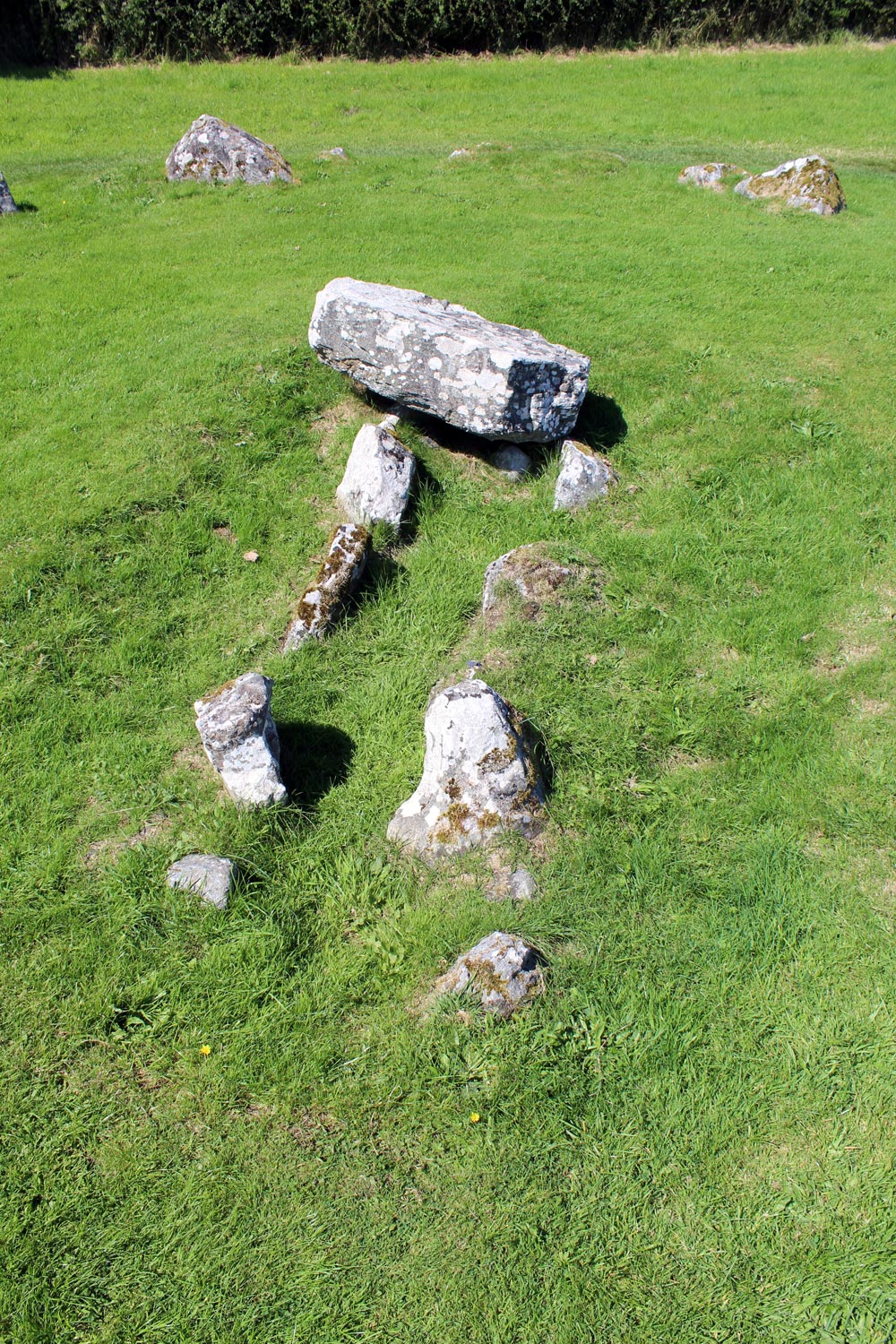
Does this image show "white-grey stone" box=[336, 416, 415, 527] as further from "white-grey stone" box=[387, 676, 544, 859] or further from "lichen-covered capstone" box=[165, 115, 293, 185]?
"lichen-covered capstone" box=[165, 115, 293, 185]

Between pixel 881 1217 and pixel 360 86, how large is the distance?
23600mm

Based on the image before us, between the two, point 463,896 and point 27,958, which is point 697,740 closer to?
point 463,896

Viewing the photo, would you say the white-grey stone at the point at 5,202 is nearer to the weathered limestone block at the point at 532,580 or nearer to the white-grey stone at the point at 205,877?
the weathered limestone block at the point at 532,580

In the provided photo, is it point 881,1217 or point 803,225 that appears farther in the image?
point 803,225

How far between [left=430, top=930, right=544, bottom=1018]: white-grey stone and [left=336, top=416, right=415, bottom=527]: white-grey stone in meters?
4.45

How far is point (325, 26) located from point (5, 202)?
12416 millimetres

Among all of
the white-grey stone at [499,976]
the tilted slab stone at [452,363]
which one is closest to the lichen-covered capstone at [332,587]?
the tilted slab stone at [452,363]

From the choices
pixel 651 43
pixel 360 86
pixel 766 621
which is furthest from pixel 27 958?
pixel 651 43

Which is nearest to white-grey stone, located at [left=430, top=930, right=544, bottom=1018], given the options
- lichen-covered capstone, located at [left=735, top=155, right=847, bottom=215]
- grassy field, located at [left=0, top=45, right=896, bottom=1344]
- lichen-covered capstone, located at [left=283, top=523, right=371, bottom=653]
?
grassy field, located at [left=0, top=45, right=896, bottom=1344]

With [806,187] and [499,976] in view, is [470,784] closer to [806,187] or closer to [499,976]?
[499,976]

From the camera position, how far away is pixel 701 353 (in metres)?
10.7

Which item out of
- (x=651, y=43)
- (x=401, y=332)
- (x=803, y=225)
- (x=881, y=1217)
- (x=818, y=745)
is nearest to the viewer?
(x=881, y=1217)

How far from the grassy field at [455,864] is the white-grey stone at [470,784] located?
0.71 feet

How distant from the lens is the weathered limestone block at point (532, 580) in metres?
7.56
